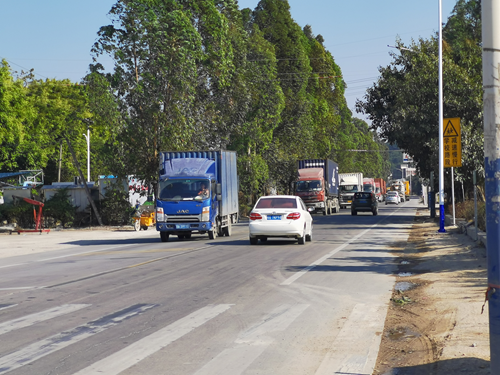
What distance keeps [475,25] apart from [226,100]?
2211 cm

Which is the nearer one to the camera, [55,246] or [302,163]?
[55,246]

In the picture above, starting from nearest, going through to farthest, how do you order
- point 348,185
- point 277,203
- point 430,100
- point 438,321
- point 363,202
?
point 438,321 → point 277,203 → point 430,100 → point 363,202 → point 348,185

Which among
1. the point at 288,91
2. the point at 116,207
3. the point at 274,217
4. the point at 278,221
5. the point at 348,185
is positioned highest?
the point at 288,91

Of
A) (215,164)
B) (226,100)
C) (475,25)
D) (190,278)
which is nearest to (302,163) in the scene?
(226,100)

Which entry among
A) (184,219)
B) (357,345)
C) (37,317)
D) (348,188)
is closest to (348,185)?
(348,188)

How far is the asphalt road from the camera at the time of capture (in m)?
7.13

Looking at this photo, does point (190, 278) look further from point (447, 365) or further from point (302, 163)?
point (302, 163)

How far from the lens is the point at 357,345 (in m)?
7.86

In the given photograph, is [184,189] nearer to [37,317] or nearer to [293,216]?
[293,216]

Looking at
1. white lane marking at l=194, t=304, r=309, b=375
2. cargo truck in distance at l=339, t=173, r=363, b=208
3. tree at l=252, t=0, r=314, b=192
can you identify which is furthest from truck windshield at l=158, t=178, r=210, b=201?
cargo truck in distance at l=339, t=173, r=363, b=208

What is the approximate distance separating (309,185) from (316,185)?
1.78 feet

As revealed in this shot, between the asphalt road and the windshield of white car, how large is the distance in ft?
14.2

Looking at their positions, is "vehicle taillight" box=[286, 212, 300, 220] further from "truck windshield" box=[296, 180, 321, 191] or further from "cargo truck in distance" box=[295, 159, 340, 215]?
"truck windshield" box=[296, 180, 321, 191]

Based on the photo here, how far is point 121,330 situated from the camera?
878 centimetres
